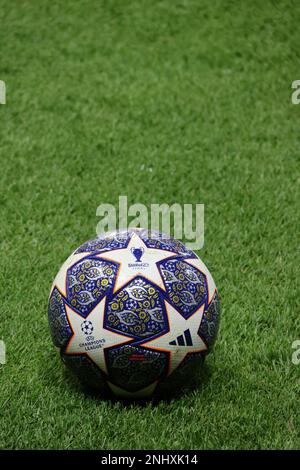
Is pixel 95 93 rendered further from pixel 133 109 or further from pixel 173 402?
pixel 173 402

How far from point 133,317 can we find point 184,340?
11.5 inches

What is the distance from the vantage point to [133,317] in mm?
3561

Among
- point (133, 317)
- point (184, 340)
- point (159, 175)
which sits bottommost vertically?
point (184, 340)

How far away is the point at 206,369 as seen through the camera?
4121 mm

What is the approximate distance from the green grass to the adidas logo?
0.35m

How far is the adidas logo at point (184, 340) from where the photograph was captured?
3.62 metres

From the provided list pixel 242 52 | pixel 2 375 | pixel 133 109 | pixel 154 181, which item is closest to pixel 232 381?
pixel 2 375

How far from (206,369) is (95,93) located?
4628 mm

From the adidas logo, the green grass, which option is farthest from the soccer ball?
the green grass

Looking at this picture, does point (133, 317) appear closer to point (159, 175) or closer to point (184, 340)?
point (184, 340)

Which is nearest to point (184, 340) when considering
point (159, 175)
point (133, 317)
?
point (133, 317)

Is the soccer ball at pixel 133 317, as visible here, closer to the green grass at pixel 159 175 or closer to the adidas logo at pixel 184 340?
the adidas logo at pixel 184 340

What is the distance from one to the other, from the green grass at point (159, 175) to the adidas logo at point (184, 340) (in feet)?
1.15

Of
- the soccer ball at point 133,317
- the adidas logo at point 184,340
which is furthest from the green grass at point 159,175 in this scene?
the adidas logo at point 184,340
